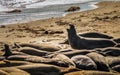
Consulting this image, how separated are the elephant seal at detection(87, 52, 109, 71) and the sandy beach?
11.2 feet

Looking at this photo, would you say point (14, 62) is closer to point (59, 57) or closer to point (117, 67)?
point (59, 57)

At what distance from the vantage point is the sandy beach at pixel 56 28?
14.8 meters

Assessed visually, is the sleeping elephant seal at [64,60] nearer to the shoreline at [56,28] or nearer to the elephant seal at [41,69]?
the elephant seal at [41,69]

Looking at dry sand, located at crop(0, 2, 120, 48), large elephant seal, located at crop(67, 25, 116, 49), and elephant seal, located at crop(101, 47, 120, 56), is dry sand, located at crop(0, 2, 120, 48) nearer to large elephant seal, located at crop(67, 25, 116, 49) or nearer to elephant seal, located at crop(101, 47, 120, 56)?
large elephant seal, located at crop(67, 25, 116, 49)

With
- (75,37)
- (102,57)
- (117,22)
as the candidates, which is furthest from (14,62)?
(117,22)

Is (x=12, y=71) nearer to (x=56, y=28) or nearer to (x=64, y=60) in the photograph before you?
Result: (x=64, y=60)

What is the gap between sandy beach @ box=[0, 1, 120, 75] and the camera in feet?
48.5

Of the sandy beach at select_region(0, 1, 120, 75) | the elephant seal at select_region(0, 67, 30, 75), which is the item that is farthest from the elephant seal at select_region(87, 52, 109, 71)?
the sandy beach at select_region(0, 1, 120, 75)

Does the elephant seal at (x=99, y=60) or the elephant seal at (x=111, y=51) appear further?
the elephant seal at (x=111, y=51)

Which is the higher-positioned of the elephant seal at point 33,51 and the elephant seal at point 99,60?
the elephant seal at point 33,51

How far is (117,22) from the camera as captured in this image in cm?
1755

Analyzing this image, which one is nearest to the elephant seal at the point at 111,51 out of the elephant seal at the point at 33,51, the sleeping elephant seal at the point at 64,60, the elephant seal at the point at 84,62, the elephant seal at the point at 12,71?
the elephant seal at the point at 84,62

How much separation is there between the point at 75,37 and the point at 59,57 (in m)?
2.49

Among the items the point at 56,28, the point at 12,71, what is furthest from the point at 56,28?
the point at 12,71
